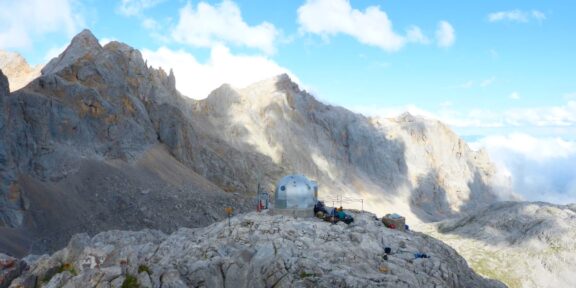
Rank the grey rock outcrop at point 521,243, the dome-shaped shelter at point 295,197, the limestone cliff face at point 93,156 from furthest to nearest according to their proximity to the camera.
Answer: the grey rock outcrop at point 521,243 < the limestone cliff face at point 93,156 < the dome-shaped shelter at point 295,197

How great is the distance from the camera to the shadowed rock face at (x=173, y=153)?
6212 cm

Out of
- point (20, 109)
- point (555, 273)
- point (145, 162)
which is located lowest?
point (555, 273)

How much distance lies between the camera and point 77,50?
86.4 meters

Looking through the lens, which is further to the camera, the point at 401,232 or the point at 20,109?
the point at 20,109

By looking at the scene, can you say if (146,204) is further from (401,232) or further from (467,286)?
(467,286)

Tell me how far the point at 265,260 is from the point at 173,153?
223 ft

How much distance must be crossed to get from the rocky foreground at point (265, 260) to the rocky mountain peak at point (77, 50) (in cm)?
5941

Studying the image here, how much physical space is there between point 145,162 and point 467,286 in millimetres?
57003

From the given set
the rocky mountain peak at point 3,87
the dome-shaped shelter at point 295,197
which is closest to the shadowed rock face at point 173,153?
the rocky mountain peak at point 3,87

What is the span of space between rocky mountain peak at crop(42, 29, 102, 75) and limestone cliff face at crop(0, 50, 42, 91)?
6.56 metres

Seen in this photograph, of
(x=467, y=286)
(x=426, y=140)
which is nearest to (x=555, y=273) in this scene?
(x=467, y=286)

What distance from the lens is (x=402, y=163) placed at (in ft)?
470

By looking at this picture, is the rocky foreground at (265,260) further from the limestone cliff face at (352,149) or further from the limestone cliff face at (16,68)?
the limestone cliff face at (16,68)

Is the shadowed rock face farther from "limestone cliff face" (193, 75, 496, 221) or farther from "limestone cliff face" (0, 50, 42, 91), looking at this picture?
"limestone cliff face" (0, 50, 42, 91)
